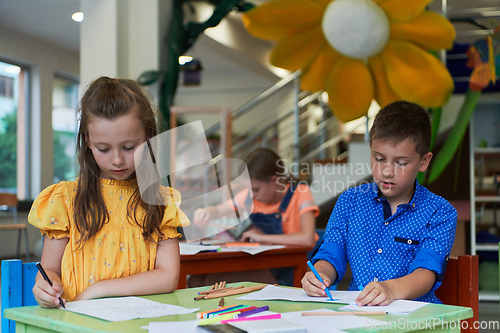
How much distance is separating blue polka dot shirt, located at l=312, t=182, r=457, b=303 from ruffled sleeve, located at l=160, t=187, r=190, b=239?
305mm

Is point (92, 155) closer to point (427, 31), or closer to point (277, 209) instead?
point (277, 209)

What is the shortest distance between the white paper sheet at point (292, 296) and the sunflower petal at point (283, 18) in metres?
1.74

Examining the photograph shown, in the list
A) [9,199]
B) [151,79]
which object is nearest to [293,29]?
[151,79]

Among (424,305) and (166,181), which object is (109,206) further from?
(424,305)

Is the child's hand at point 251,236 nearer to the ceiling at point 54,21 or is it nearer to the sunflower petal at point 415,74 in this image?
the sunflower petal at point 415,74

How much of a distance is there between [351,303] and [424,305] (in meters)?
0.10

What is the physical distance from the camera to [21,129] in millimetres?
5738

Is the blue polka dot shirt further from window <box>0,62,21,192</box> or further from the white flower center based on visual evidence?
window <box>0,62,21,192</box>

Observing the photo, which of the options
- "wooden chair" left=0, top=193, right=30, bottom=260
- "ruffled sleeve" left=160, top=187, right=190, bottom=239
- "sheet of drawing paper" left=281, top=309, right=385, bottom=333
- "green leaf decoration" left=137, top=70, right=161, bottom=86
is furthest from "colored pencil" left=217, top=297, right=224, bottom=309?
"wooden chair" left=0, top=193, right=30, bottom=260

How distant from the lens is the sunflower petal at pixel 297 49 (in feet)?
8.20

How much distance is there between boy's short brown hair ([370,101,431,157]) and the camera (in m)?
1.04

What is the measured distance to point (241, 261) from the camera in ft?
5.27

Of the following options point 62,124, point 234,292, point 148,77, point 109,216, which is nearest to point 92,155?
point 109,216

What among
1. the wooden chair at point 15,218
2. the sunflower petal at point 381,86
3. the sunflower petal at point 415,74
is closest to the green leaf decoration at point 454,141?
the sunflower petal at point 415,74
